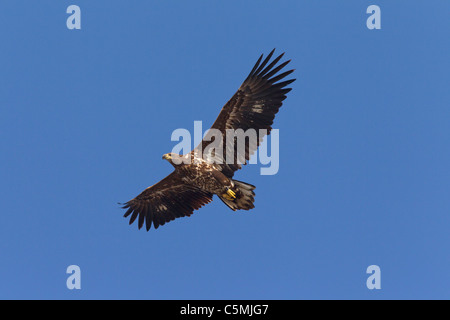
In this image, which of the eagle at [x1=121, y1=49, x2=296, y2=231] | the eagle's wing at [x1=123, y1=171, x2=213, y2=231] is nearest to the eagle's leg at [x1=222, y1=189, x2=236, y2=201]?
the eagle at [x1=121, y1=49, x2=296, y2=231]

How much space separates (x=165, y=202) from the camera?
55.6ft

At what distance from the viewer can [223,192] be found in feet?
50.3

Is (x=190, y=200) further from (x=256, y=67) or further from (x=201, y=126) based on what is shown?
(x=256, y=67)

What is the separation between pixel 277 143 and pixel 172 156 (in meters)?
2.72

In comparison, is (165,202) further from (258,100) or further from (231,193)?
(258,100)

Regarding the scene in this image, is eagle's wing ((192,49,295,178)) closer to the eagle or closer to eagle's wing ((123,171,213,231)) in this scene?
the eagle

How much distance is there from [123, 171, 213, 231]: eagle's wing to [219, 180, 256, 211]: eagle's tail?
1.38m

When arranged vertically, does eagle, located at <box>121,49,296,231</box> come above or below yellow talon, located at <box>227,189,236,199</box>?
above

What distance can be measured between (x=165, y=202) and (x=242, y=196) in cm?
270

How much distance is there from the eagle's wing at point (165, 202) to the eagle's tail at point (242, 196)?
1.38 metres

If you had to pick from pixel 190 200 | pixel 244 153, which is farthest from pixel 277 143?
pixel 190 200

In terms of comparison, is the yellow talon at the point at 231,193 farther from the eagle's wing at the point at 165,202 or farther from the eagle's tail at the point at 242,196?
the eagle's wing at the point at 165,202

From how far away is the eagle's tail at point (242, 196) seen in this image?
15211mm

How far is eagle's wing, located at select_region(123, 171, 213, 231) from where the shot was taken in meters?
16.6
